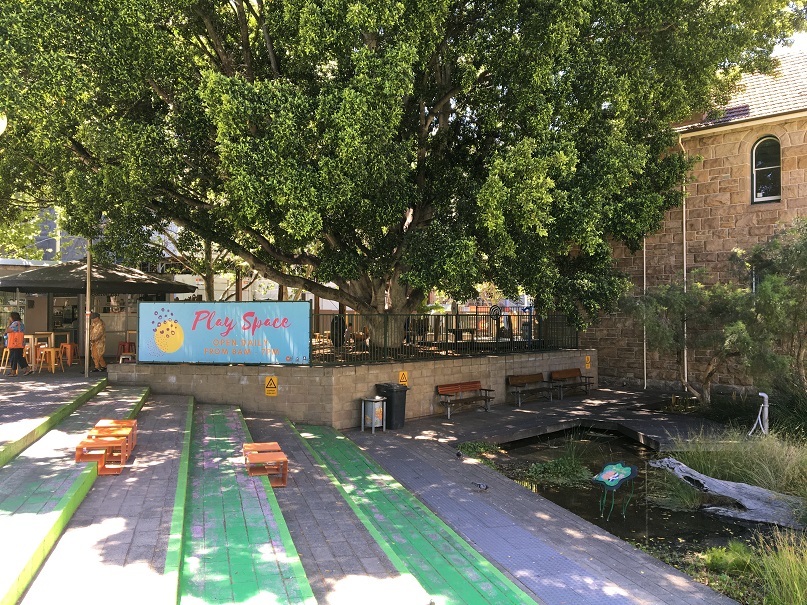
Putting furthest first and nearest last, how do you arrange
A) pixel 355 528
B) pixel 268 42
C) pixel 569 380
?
pixel 569 380 → pixel 268 42 → pixel 355 528

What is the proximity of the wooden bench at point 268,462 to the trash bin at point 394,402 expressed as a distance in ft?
15.9

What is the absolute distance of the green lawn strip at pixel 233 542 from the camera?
4.68 meters

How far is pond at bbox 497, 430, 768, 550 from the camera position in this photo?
25.5ft

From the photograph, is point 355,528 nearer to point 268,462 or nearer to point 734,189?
point 268,462

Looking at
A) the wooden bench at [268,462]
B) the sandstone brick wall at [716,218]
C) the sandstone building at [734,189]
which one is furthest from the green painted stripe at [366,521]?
the sandstone building at [734,189]

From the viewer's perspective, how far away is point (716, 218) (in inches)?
716

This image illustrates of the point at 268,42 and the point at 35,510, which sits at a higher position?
the point at 268,42

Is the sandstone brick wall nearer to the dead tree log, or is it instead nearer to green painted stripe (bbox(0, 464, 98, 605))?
the dead tree log

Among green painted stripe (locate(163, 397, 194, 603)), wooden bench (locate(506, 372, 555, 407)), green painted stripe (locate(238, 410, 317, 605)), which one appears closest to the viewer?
green painted stripe (locate(238, 410, 317, 605))

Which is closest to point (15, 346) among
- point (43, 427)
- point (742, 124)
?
point (43, 427)

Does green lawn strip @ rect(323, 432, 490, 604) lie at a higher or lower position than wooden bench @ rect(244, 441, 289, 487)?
lower

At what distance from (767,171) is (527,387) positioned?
957 cm

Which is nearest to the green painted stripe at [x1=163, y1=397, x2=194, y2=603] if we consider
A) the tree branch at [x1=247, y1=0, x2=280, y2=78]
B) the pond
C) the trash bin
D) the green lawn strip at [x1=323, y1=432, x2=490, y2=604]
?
the green lawn strip at [x1=323, y1=432, x2=490, y2=604]

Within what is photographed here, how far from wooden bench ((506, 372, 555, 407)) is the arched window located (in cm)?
830
